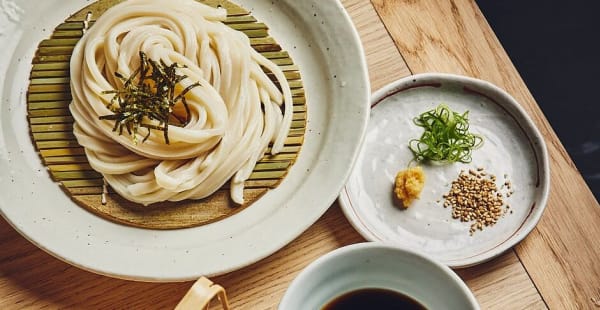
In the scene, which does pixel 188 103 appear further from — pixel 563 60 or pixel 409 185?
pixel 563 60

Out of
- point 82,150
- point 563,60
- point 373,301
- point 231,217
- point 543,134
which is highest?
point 82,150

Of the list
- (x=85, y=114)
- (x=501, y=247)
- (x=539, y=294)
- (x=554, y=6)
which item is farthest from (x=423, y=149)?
(x=554, y=6)

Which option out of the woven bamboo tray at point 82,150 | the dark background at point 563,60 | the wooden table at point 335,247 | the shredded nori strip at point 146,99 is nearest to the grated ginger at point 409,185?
the wooden table at point 335,247

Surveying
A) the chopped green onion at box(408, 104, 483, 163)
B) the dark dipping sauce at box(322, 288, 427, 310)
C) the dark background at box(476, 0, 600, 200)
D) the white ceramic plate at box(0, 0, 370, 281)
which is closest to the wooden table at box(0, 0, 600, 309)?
the white ceramic plate at box(0, 0, 370, 281)

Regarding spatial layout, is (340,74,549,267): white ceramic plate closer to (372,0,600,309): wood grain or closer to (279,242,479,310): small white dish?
(372,0,600,309): wood grain

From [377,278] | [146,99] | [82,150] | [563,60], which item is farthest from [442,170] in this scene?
[563,60]

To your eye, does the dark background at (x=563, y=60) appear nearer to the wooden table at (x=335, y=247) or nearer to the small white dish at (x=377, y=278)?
the wooden table at (x=335, y=247)
